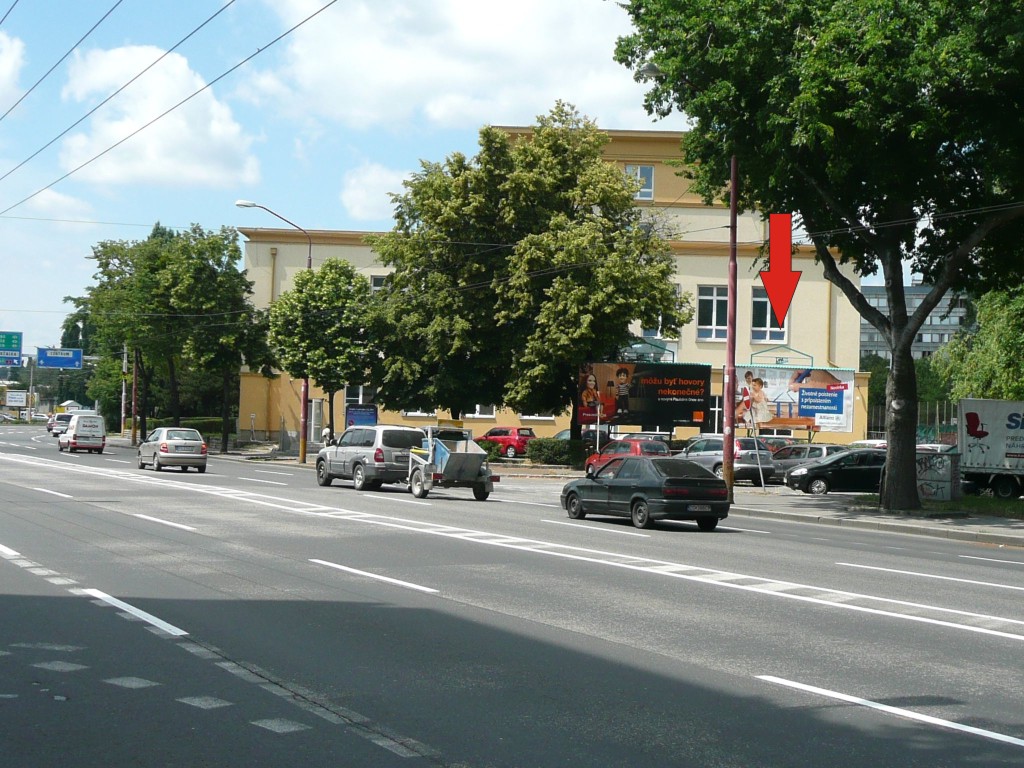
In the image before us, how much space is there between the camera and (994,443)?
111ft

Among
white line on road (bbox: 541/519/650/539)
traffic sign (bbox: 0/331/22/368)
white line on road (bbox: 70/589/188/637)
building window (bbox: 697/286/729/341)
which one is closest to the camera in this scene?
white line on road (bbox: 70/589/188/637)

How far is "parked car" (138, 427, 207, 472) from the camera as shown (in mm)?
38562

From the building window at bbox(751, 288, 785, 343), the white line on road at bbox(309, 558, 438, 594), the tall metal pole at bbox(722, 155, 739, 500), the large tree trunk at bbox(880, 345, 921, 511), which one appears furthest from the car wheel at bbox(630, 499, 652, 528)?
the building window at bbox(751, 288, 785, 343)

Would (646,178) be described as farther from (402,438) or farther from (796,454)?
(402,438)

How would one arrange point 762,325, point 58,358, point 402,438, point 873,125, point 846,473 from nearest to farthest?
1. point 873,125
2. point 402,438
3. point 846,473
4. point 762,325
5. point 58,358

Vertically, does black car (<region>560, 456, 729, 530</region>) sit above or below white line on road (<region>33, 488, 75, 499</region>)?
above

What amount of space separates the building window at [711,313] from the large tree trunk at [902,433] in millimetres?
39027

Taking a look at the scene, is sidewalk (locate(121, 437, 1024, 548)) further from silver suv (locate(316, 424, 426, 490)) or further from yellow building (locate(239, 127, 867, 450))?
yellow building (locate(239, 127, 867, 450))

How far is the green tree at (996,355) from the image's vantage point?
43.2 meters

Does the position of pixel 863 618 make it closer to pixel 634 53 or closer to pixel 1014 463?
pixel 634 53

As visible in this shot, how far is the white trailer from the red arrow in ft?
24.5

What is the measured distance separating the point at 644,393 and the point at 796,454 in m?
9.09

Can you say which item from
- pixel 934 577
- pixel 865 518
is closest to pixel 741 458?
pixel 865 518

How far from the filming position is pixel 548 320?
4681 centimetres
